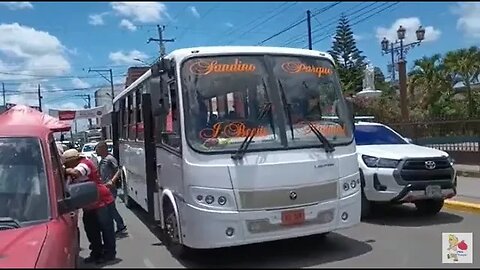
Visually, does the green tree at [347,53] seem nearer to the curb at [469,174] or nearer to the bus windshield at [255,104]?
the curb at [469,174]

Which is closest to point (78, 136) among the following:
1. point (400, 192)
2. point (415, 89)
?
point (415, 89)

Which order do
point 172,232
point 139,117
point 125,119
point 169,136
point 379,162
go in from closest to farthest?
point 172,232, point 169,136, point 379,162, point 139,117, point 125,119

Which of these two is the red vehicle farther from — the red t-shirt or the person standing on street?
the person standing on street

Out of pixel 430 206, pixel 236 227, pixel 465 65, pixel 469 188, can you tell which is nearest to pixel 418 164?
pixel 430 206

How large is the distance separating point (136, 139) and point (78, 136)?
5077cm

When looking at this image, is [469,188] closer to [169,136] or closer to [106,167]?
[106,167]

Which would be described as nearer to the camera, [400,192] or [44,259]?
[44,259]

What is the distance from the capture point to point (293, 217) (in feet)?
21.3

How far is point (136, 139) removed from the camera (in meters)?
10.7

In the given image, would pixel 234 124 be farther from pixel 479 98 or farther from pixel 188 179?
pixel 479 98

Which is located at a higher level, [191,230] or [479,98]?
[479,98]

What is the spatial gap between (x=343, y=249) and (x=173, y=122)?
9.09 ft

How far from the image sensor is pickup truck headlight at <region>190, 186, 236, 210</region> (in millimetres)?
6355

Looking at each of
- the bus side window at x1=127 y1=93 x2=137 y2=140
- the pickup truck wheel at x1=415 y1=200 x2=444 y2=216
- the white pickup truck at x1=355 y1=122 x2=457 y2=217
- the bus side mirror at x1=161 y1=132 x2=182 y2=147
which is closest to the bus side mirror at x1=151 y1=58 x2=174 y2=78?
the bus side mirror at x1=161 y1=132 x2=182 y2=147
